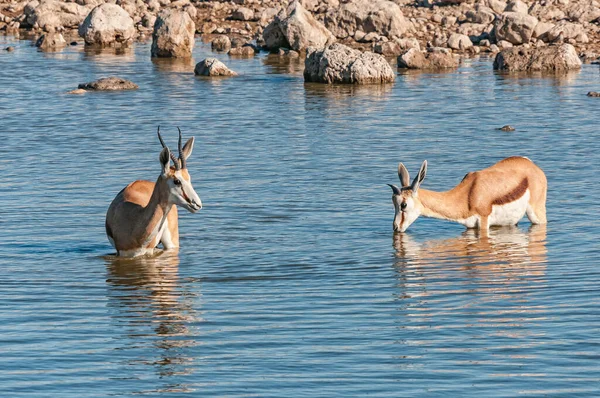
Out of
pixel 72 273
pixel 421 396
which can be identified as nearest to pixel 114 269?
pixel 72 273

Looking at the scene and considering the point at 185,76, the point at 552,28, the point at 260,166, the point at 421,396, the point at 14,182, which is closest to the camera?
the point at 421,396

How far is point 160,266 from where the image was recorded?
1245 centimetres

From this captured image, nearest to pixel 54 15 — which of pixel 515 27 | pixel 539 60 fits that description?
pixel 515 27

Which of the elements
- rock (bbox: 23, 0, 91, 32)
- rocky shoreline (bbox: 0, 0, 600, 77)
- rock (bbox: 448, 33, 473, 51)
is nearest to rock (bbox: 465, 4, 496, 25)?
rocky shoreline (bbox: 0, 0, 600, 77)

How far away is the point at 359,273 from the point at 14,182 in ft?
24.4

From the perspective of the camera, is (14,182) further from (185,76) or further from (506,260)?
(185,76)

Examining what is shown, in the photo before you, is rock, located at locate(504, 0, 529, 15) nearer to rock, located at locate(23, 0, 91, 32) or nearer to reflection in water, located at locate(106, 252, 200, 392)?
rock, located at locate(23, 0, 91, 32)

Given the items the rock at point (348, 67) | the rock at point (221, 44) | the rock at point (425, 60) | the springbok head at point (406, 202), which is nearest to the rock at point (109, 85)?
the rock at point (348, 67)

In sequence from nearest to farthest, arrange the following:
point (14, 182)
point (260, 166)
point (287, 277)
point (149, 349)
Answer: point (149, 349) → point (287, 277) → point (14, 182) → point (260, 166)

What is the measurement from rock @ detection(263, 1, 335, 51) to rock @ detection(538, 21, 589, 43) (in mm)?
6942

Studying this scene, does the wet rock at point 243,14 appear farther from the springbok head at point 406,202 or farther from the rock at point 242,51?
the springbok head at point 406,202

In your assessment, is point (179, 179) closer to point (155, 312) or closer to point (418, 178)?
point (155, 312)

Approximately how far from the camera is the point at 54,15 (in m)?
46.1

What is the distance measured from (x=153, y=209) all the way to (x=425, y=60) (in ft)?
75.5
